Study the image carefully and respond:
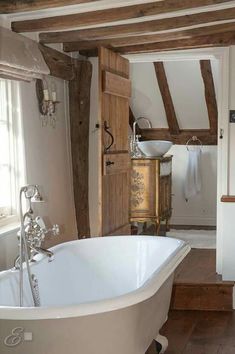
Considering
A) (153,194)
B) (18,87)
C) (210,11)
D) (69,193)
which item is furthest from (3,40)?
(153,194)

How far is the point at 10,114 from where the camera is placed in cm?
375

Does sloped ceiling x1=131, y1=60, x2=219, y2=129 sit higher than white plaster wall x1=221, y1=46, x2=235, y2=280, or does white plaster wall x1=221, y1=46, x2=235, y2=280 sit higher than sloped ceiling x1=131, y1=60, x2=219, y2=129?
sloped ceiling x1=131, y1=60, x2=219, y2=129

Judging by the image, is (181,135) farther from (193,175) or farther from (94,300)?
(94,300)

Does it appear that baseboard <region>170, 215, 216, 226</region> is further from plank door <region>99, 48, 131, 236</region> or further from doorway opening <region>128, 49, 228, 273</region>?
plank door <region>99, 48, 131, 236</region>

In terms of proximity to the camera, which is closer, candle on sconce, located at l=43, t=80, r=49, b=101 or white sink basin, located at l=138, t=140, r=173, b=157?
candle on sconce, located at l=43, t=80, r=49, b=101

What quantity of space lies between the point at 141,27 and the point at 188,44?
0.89 m

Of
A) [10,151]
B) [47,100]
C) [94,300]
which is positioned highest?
[47,100]

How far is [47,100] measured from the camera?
4.10 meters

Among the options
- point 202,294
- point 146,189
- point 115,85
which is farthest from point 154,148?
point 202,294

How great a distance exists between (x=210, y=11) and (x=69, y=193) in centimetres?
203

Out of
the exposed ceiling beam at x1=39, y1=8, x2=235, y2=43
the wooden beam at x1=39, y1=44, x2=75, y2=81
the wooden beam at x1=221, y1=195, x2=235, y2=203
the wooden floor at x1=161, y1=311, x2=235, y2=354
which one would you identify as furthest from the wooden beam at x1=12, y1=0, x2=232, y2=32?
the wooden floor at x1=161, y1=311, x2=235, y2=354

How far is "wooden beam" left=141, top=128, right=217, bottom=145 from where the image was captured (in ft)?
23.1

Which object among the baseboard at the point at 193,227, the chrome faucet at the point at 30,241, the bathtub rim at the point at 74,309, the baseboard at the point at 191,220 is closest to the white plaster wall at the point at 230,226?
the chrome faucet at the point at 30,241

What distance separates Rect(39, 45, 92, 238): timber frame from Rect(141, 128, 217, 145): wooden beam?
8.04 feet
